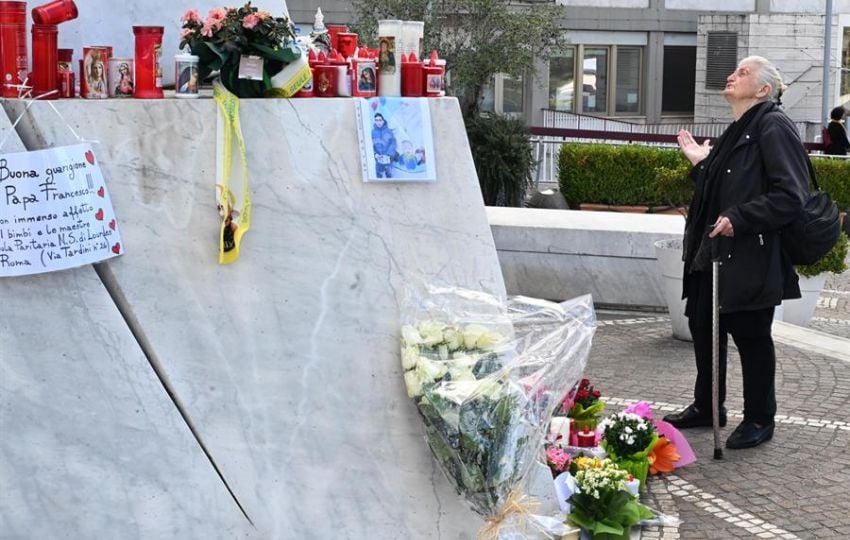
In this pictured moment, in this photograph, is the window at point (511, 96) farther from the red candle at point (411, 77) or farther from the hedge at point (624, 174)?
the red candle at point (411, 77)

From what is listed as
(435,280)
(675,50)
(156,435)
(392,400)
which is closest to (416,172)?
(435,280)

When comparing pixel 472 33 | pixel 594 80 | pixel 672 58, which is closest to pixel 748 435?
pixel 472 33

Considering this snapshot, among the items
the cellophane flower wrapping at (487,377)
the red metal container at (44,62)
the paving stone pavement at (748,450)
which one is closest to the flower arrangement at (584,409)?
the paving stone pavement at (748,450)

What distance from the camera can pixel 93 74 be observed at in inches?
170

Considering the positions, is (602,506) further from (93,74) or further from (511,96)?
(511,96)

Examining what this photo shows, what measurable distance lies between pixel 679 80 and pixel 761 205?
2522 centimetres

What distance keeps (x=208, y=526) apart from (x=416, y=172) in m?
1.44

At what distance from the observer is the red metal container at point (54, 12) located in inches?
169

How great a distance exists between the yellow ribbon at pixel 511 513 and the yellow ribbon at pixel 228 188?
125 cm

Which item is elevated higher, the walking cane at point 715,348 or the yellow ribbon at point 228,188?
the yellow ribbon at point 228,188

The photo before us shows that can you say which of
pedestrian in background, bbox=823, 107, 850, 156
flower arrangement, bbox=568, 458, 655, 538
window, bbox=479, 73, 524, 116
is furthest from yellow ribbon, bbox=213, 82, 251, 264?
window, bbox=479, 73, 524, 116

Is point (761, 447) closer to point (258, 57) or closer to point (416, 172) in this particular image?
point (416, 172)

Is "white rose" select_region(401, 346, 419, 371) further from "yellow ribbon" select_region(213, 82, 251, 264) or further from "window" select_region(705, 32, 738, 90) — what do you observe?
"window" select_region(705, 32, 738, 90)

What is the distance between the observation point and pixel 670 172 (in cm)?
860
